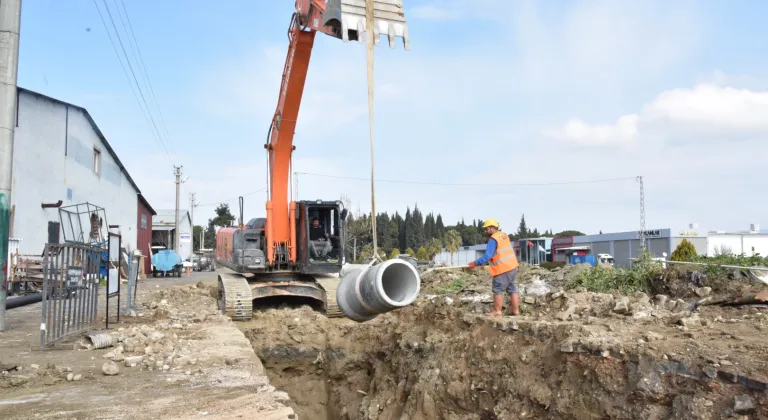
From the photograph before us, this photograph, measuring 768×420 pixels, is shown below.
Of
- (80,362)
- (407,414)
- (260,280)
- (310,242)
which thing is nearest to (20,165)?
(260,280)

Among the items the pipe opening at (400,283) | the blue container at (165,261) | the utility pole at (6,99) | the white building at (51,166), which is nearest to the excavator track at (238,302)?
the utility pole at (6,99)

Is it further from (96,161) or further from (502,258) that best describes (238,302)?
(96,161)

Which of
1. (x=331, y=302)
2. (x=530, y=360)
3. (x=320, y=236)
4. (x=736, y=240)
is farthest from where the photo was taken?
(x=736, y=240)

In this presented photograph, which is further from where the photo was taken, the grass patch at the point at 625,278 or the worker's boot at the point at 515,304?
the grass patch at the point at 625,278

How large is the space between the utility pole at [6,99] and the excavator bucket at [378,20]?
5898mm

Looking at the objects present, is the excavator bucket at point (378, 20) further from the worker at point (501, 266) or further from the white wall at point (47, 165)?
the white wall at point (47, 165)

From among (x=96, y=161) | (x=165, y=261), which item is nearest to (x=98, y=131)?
(x=96, y=161)

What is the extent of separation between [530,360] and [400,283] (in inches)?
83.6

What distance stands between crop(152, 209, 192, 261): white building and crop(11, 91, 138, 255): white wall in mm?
28965

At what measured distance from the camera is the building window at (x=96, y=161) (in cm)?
2233

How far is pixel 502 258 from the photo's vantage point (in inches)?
335

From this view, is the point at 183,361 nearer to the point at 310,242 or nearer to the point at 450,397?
the point at 450,397

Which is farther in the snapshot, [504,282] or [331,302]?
[331,302]

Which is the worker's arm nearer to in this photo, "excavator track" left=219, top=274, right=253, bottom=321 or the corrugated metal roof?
"excavator track" left=219, top=274, right=253, bottom=321
